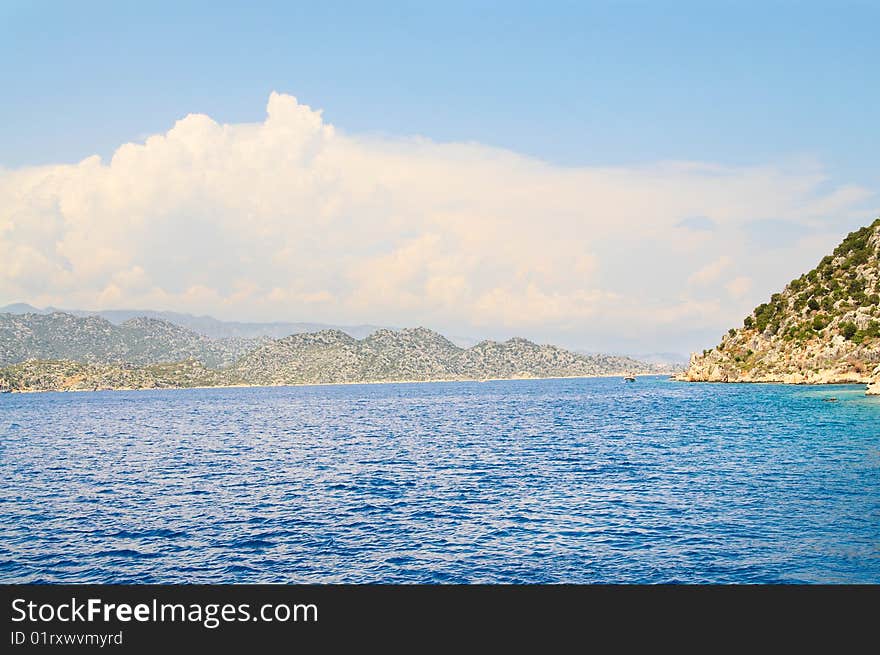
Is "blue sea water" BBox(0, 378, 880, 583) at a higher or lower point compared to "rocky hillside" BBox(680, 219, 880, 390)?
lower

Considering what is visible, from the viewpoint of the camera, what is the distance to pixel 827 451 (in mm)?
62250

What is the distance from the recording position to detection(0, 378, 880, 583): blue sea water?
3000 centimetres

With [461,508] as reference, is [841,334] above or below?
above

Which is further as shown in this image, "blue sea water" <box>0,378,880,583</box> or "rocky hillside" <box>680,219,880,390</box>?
"rocky hillside" <box>680,219,880,390</box>

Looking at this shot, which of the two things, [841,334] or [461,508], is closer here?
[461,508]

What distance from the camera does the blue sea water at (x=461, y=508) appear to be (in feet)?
98.4

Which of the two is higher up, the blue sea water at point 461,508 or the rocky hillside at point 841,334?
the rocky hillside at point 841,334

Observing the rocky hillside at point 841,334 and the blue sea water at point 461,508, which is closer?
the blue sea water at point 461,508

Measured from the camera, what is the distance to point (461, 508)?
4303 cm

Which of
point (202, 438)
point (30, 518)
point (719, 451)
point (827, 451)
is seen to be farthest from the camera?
point (202, 438)
